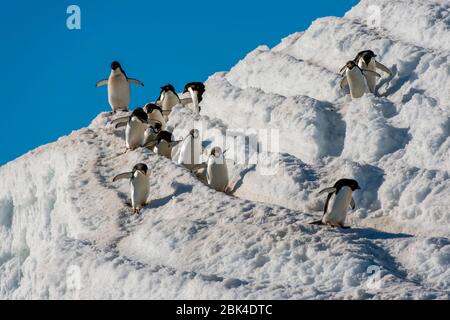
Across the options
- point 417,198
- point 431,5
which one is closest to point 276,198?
point 417,198

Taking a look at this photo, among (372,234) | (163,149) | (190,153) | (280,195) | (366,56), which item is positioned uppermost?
(366,56)

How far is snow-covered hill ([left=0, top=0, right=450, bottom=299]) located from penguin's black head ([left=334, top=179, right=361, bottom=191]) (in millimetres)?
746

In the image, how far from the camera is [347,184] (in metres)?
21.8

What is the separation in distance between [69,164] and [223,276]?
10456 millimetres

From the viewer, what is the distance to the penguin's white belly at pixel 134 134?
26.9 m

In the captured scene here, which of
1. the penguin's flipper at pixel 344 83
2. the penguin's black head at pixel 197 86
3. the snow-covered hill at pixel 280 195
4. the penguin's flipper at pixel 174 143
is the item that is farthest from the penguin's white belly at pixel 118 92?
the penguin's flipper at pixel 344 83

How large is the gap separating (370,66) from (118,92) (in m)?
7.04

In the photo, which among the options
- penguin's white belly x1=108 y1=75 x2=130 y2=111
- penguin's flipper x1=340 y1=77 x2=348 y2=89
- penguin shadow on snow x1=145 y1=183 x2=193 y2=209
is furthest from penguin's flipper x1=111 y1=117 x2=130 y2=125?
penguin's flipper x1=340 y1=77 x2=348 y2=89

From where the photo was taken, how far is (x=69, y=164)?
2831 centimetres

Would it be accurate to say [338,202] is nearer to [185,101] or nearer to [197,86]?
[197,86]

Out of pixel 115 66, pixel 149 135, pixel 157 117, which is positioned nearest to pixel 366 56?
pixel 157 117

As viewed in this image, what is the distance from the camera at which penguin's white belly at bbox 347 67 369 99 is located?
1066 inches

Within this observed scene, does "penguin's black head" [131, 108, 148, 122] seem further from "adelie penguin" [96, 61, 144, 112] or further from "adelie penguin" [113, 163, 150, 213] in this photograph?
"adelie penguin" [96, 61, 144, 112]

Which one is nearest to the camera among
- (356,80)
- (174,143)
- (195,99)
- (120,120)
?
(174,143)
